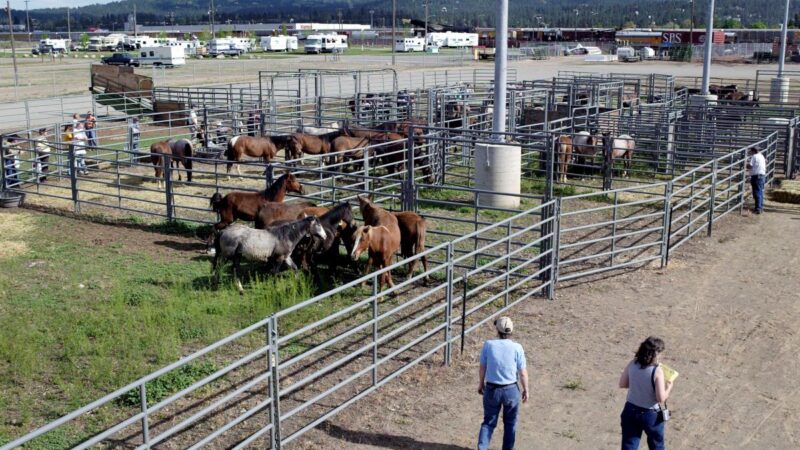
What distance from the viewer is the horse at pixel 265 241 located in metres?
10.5

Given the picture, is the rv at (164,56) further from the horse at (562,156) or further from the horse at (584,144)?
the horse at (562,156)

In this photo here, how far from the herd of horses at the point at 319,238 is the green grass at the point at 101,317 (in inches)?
13.9

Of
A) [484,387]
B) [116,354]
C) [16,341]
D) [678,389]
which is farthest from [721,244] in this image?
[16,341]

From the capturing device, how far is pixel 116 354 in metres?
8.68

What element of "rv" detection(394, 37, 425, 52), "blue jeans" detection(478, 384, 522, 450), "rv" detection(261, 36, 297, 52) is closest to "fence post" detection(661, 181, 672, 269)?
"blue jeans" detection(478, 384, 522, 450)

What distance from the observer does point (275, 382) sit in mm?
6434

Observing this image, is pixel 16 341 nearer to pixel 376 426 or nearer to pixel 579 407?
pixel 376 426

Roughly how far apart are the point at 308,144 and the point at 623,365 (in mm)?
11914

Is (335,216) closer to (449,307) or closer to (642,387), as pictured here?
(449,307)

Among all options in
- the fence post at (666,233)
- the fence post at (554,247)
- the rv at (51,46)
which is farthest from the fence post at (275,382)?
the rv at (51,46)

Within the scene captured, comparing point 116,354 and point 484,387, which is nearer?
point 484,387

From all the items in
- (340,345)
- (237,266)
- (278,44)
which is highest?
(278,44)

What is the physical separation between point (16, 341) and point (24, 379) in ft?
2.94

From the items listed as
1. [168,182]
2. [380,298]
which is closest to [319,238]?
[380,298]
